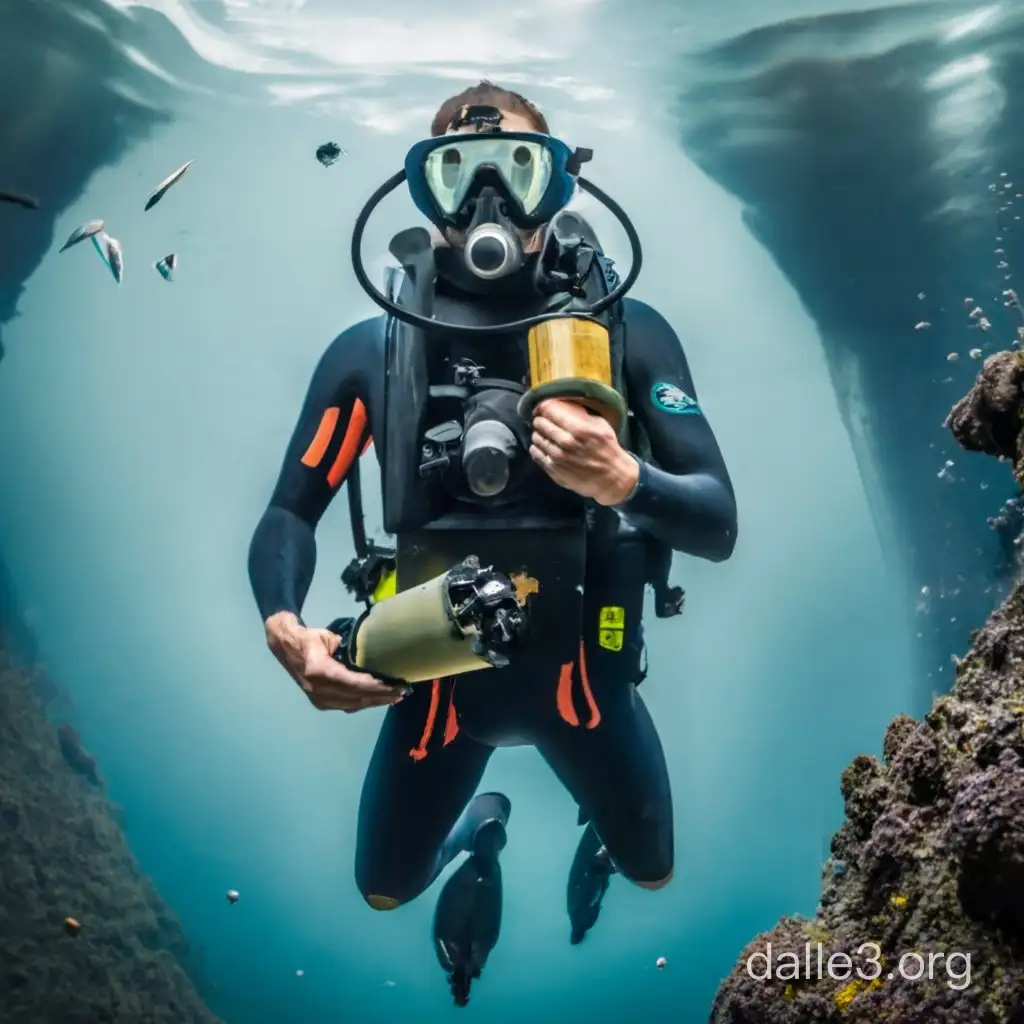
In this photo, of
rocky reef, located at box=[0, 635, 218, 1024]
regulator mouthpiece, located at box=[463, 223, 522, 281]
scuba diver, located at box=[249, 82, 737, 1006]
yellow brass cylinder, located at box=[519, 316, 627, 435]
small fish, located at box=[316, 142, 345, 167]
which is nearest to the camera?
yellow brass cylinder, located at box=[519, 316, 627, 435]

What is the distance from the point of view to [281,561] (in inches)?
131

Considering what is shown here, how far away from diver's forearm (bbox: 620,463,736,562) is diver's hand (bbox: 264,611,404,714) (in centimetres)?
101

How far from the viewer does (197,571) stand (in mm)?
17578

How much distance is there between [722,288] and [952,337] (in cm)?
419

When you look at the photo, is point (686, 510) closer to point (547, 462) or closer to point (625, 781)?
point (547, 462)

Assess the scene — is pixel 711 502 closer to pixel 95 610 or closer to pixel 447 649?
pixel 447 649

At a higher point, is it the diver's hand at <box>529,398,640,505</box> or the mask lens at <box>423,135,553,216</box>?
the mask lens at <box>423,135,553,216</box>

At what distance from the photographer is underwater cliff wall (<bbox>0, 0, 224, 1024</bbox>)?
7816mm

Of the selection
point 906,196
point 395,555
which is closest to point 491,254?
point 395,555

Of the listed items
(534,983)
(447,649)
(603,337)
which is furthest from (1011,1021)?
(534,983)

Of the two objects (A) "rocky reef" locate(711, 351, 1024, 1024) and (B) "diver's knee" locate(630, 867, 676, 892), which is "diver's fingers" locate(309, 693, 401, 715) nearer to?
(A) "rocky reef" locate(711, 351, 1024, 1024)

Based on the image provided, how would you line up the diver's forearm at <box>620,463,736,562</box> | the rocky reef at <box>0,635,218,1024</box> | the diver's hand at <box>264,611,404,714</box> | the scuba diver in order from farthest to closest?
the rocky reef at <box>0,635,218,1024</box>, the diver's forearm at <box>620,463,736,562</box>, the diver's hand at <box>264,611,404,714</box>, the scuba diver

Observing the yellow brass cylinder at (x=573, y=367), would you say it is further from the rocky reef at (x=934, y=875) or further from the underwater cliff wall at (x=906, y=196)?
the underwater cliff wall at (x=906, y=196)

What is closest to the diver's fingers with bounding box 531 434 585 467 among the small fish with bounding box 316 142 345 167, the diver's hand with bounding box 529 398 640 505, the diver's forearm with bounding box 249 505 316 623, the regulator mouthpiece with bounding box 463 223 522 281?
the diver's hand with bounding box 529 398 640 505
